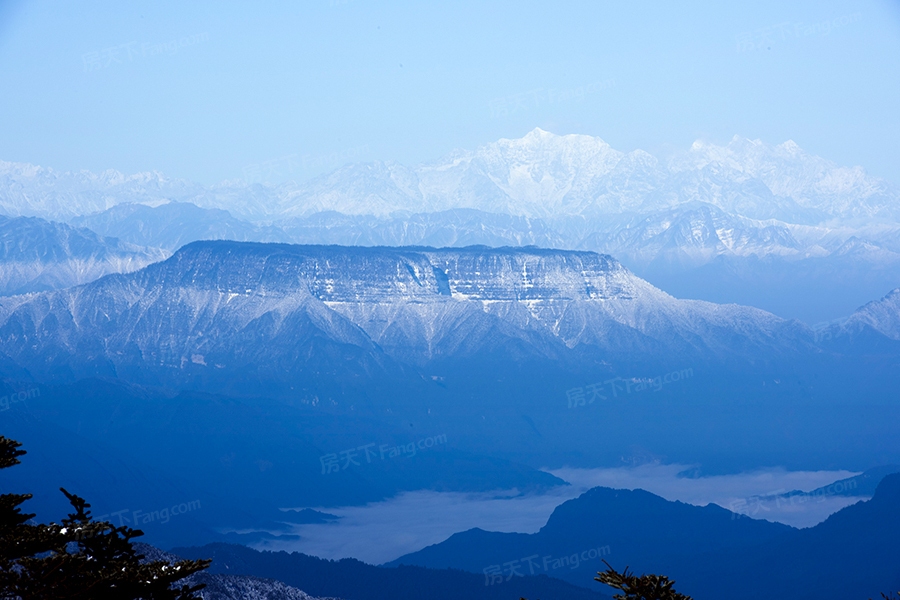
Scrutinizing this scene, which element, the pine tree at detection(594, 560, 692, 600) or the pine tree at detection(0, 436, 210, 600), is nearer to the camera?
the pine tree at detection(594, 560, 692, 600)

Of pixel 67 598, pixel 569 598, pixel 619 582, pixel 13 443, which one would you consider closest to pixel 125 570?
pixel 67 598

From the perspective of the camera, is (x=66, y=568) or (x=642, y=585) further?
(x=66, y=568)

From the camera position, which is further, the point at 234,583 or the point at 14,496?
the point at 234,583

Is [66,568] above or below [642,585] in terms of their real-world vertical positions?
above

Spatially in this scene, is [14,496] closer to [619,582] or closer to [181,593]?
[181,593]

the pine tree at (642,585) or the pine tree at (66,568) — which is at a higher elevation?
the pine tree at (66,568)

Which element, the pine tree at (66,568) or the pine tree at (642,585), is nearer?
the pine tree at (642,585)

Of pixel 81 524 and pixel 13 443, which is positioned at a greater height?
pixel 13 443

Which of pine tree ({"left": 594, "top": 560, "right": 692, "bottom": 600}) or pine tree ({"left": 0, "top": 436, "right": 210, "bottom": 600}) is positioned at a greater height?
pine tree ({"left": 0, "top": 436, "right": 210, "bottom": 600})
